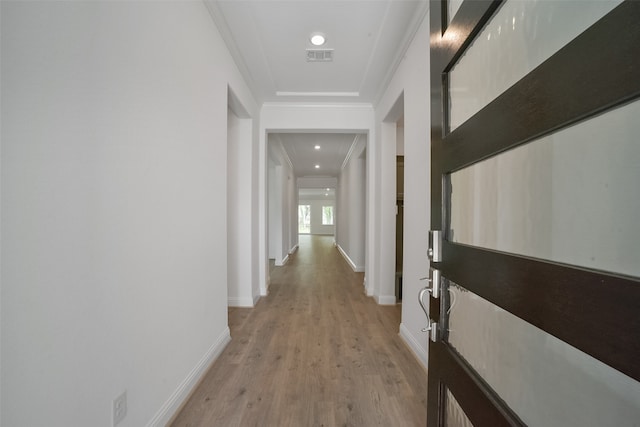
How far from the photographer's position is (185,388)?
1613 millimetres

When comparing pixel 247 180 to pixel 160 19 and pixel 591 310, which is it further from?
pixel 591 310

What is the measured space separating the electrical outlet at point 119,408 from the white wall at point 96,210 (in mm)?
40

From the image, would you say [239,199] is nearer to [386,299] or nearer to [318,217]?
[386,299]

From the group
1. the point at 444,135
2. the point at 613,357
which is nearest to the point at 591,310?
the point at 613,357

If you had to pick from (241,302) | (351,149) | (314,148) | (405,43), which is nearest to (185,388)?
(241,302)

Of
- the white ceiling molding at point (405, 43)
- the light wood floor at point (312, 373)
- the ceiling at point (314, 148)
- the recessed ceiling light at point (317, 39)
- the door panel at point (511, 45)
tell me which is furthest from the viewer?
the ceiling at point (314, 148)

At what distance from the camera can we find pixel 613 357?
431 millimetres

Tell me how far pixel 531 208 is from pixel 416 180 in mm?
1598

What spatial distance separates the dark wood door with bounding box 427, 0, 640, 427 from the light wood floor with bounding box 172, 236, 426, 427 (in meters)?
0.69

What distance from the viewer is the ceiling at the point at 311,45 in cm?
196

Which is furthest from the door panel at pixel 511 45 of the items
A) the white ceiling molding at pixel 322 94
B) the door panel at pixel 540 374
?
the white ceiling molding at pixel 322 94

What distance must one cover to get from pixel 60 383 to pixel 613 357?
4.64ft

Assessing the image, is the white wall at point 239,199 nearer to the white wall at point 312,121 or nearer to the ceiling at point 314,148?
the white wall at point 312,121

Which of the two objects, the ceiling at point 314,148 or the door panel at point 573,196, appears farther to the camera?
the ceiling at point 314,148
